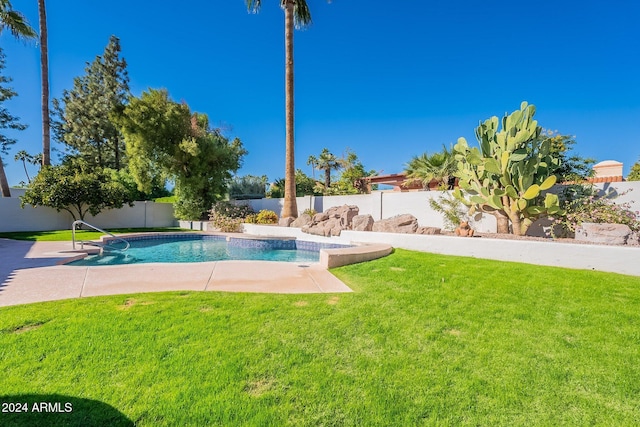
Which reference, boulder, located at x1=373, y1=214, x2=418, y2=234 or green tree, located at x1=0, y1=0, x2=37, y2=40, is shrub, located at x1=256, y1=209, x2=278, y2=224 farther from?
green tree, located at x1=0, y1=0, x2=37, y2=40

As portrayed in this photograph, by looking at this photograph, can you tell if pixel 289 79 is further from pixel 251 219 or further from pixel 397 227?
pixel 397 227

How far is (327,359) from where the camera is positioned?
Result: 2.65m

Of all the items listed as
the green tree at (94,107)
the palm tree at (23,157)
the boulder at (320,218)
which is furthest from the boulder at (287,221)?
the palm tree at (23,157)

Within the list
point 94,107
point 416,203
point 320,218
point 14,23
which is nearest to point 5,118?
point 94,107

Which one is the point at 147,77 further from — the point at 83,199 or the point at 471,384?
the point at 471,384

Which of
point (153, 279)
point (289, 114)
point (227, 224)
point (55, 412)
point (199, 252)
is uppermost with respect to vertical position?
point (289, 114)

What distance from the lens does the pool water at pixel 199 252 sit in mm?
9047

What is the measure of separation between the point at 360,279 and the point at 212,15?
1612 centimetres

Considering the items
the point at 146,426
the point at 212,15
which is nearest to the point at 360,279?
the point at 146,426

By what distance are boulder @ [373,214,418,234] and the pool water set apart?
Result: 2.72 m

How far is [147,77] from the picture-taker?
19547 millimetres

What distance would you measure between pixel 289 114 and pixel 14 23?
599 inches

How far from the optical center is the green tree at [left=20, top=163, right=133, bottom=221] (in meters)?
15.0

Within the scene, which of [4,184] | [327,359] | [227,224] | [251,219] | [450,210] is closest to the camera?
[327,359]
